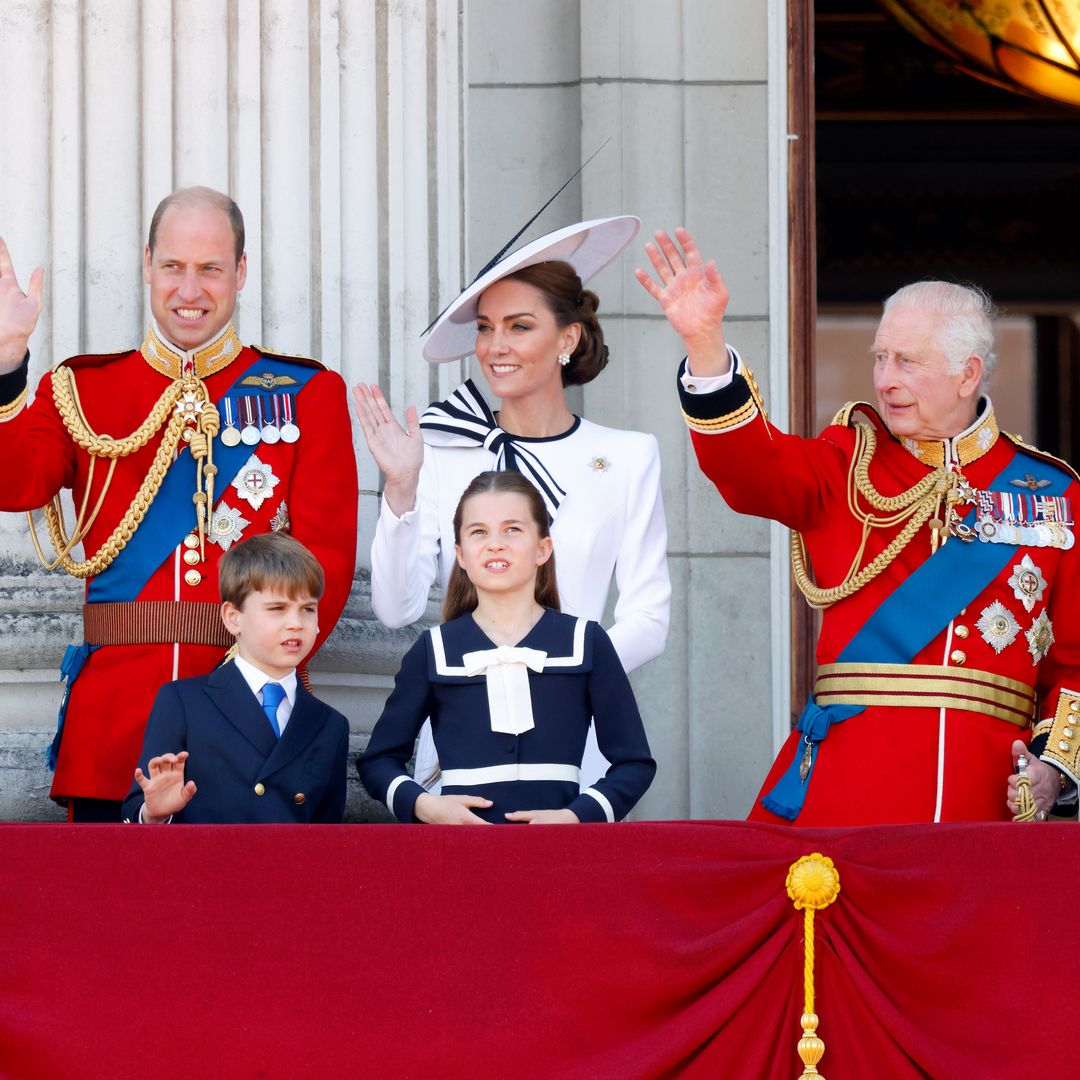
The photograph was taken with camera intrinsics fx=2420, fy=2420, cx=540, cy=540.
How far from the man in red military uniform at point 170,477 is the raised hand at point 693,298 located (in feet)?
2.28

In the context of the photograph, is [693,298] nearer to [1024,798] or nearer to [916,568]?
[916,568]

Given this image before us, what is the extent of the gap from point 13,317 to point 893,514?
5.10ft

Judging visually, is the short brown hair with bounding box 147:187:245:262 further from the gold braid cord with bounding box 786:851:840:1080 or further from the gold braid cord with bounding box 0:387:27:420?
the gold braid cord with bounding box 786:851:840:1080

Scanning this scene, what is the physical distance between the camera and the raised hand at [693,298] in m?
→ 3.94

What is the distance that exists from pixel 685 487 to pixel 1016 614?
174 centimetres

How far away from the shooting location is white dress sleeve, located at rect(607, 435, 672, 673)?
4266 millimetres

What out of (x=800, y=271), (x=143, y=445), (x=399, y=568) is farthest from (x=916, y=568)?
(x=800, y=271)

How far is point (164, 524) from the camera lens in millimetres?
4250

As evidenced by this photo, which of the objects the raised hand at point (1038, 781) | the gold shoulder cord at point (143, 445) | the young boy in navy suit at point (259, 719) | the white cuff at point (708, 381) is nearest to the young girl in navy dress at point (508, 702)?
the young boy in navy suit at point (259, 719)

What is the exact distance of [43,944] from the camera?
3.36 meters

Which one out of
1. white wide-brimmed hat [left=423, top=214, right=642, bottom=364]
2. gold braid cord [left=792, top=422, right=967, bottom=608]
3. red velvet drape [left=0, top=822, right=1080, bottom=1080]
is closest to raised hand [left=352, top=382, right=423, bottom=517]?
white wide-brimmed hat [left=423, top=214, right=642, bottom=364]

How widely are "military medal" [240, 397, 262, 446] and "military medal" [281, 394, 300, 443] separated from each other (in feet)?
0.15

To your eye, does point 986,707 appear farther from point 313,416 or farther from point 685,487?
point 685,487

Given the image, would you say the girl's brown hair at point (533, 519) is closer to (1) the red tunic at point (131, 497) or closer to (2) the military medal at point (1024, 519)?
(1) the red tunic at point (131, 497)
